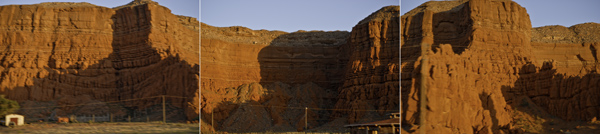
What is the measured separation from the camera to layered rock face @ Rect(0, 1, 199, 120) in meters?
42.8

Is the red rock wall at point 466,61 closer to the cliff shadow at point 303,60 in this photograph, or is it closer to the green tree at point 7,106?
the cliff shadow at point 303,60

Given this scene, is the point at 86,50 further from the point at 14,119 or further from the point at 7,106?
the point at 14,119

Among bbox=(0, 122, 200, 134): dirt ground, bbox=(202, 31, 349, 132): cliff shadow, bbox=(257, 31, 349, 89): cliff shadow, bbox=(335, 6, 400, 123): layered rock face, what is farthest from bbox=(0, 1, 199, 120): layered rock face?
bbox=(335, 6, 400, 123): layered rock face

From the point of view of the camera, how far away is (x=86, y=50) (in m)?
49.4

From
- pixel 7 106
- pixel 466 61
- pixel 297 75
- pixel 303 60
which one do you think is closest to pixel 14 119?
pixel 7 106

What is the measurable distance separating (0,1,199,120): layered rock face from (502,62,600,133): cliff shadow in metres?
16.8

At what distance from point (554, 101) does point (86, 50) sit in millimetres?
30796

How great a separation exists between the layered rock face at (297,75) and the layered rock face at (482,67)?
544cm

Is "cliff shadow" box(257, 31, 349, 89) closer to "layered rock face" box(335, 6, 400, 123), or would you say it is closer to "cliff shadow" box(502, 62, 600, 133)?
"layered rock face" box(335, 6, 400, 123)

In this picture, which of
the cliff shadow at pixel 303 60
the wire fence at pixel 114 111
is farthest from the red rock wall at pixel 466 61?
the cliff shadow at pixel 303 60

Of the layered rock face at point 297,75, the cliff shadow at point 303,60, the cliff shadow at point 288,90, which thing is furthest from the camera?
the cliff shadow at point 303,60

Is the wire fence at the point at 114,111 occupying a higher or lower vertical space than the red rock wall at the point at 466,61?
lower

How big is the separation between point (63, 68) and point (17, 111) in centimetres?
1377

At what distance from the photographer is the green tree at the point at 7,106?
1287 inches
